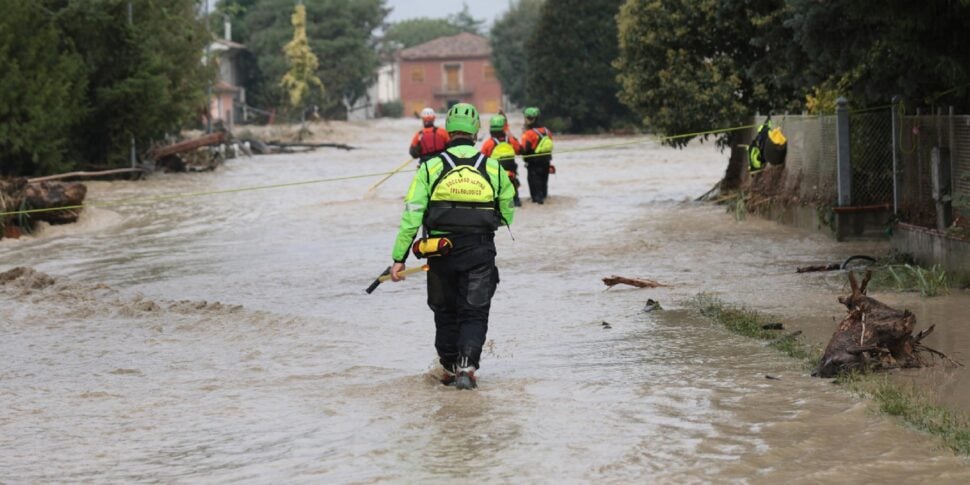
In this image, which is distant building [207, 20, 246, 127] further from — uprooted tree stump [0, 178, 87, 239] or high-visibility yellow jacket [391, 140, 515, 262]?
high-visibility yellow jacket [391, 140, 515, 262]

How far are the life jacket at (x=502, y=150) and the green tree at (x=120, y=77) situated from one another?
14118 millimetres

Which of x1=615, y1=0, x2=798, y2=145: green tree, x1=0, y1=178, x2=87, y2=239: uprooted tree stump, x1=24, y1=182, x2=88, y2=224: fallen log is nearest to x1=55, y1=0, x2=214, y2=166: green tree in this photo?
x1=24, y1=182, x2=88, y2=224: fallen log

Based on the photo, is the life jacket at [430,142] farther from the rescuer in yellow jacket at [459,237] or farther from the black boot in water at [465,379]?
the black boot in water at [465,379]

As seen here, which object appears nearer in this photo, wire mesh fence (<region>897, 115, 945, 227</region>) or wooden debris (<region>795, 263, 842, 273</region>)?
wooden debris (<region>795, 263, 842, 273</region>)

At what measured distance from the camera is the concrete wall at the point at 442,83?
134 metres

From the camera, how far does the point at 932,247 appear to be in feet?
46.8

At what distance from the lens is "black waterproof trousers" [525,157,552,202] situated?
24.9 metres

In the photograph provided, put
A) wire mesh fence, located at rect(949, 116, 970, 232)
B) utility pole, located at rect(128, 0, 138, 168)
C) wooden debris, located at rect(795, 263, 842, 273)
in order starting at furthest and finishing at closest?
1. utility pole, located at rect(128, 0, 138, 168)
2. wooden debris, located at rect(795, 263, 842, 273)
3. wire mesh fence, located at rect(949, 116, 970, 232)

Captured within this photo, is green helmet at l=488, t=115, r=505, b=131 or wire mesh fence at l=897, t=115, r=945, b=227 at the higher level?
green helmet at l=488, t=115, r=505, b=131

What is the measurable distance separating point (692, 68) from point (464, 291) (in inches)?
623

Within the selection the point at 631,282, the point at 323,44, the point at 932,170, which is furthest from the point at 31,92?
the point at 323,44

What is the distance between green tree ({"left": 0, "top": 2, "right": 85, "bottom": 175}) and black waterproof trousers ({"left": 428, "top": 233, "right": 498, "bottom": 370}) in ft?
70.8

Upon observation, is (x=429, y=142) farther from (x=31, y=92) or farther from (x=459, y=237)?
(x=31, y=92)

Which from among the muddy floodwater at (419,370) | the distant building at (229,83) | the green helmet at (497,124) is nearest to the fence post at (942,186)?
the muddy floodwater at (419,370)
